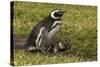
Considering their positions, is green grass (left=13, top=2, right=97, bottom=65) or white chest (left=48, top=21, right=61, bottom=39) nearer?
green grass (left=13, top=2, right=97, bottom=65)

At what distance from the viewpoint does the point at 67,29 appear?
2357mm

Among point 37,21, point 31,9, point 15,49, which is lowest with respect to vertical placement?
point 15,49

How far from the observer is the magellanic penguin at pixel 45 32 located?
2.21 m

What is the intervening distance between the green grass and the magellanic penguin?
50 mm

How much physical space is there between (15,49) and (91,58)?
975 mm

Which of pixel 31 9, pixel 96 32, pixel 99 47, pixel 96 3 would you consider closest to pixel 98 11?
pixel 96 3

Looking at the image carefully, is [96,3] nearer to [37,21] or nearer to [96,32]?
[96,32]

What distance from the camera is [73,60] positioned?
2.37 metres

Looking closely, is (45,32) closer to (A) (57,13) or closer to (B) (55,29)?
(B) (55,29)

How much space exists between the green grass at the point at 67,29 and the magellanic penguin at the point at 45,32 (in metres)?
0.05

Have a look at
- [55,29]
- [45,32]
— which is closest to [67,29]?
[55,29]

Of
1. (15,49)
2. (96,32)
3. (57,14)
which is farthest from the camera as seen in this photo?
(96,32)

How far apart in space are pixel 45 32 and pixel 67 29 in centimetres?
28

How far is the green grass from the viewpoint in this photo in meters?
2.15
